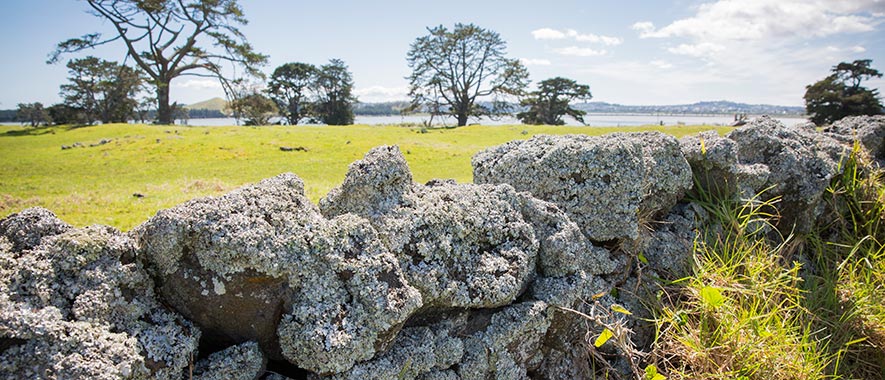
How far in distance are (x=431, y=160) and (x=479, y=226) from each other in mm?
13317

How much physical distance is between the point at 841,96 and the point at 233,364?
6100 cm

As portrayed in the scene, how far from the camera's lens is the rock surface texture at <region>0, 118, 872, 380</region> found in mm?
2365

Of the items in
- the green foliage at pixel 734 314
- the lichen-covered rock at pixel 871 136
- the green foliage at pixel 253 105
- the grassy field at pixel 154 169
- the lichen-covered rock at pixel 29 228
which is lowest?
the green foliage at pixel 734 314

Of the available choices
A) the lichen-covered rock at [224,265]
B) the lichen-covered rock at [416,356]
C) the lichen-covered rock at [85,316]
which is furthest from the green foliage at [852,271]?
the lichen-covered rock at [85,316]

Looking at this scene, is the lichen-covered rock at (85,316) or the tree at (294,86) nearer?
the lichen-covered rock at (85,316)

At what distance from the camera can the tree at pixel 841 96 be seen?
45.9m

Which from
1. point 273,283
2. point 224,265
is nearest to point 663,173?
point 273,283

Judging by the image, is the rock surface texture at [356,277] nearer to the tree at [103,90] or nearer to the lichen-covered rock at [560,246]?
the lichen-covered rock at [560,246]

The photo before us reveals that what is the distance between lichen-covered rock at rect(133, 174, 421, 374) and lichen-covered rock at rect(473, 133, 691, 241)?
1953mm

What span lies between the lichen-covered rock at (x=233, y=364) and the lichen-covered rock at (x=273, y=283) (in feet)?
0.35

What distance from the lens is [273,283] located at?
2.74 m

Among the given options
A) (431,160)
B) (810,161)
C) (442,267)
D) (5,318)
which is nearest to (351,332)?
(442,267)

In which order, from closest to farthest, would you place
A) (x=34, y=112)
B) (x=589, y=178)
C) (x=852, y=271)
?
(x=589, y=178) → (x=852, y=271) → (x=34, y=112)

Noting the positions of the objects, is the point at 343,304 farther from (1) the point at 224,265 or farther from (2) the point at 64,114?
(2) the point at 64,114
